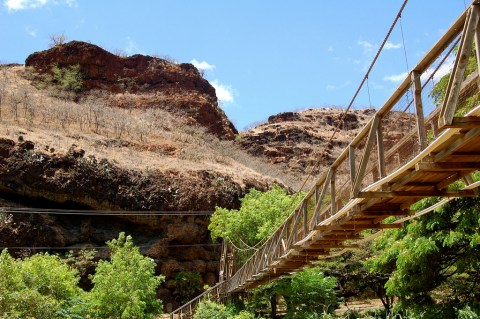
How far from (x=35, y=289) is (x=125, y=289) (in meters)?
3.01

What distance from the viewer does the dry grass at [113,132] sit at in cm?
2441

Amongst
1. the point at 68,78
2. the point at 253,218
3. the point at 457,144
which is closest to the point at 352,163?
the point at 457,144

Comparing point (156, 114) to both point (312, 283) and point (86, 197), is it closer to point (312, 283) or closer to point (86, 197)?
point (86, 197)

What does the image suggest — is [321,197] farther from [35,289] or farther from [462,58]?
[35,289]

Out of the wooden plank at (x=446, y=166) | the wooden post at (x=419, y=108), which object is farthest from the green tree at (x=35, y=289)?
the wooden post at (x=419, y=108)

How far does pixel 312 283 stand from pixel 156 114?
29451mm

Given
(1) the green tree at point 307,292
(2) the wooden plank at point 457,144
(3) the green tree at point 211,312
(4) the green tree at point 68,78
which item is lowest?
(3) the green tree at point 211,312

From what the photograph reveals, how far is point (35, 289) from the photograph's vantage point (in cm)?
1206

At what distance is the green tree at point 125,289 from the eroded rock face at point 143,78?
28309 millimetres

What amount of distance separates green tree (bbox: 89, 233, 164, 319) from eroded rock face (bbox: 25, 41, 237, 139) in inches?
1115

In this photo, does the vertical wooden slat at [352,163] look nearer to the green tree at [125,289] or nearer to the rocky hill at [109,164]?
the rocky hill at [109,164]

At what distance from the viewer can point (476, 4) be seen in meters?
3.46

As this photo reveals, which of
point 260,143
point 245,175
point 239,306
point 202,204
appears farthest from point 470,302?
point 260,143

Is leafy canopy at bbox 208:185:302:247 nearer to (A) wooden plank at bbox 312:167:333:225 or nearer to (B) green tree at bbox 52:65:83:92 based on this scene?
(A) wooden plank at bbox 312:167:333:225
